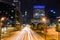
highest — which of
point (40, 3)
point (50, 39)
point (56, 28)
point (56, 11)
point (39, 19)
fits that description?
point (40, 3)

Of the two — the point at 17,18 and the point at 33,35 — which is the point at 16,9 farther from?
the point at 33,35

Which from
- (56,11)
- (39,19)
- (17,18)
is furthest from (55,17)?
(17,18)

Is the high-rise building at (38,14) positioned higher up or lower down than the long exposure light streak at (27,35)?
higher up

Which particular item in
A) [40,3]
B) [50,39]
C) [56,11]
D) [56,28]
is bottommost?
[50,39]

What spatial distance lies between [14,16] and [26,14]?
0.31m

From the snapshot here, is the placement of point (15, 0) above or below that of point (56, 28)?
above

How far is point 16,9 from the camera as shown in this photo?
279 centimetres

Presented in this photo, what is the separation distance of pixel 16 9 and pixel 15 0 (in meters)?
0.23

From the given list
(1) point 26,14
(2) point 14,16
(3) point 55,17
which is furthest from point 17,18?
(3) point 55,17

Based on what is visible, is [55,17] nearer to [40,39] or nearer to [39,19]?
[39,19]

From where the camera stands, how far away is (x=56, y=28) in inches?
102

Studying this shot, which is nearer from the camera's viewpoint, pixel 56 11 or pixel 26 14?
pixel 56 11

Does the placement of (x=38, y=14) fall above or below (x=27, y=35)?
above

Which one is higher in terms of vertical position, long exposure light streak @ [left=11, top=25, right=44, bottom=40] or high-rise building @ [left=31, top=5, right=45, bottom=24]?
high-rise building @ [left=31, top=5, right=45, bottom=24]
